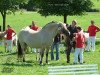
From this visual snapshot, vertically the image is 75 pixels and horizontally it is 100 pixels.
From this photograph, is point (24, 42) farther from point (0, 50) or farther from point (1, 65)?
point (0, 50)

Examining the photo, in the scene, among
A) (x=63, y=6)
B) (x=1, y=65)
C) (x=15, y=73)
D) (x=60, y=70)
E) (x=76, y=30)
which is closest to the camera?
(x=60, y=70)

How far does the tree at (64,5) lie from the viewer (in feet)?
119

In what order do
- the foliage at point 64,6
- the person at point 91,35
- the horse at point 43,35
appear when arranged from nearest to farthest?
the horse at point 43,35
the person at point 91,35
the foliage at point 64,6

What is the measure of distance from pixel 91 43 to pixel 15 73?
32.8 feet

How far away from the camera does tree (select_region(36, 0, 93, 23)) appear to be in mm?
36156

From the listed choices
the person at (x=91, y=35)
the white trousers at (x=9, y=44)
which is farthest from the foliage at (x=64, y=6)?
the white trousers at (x=9, y=44)

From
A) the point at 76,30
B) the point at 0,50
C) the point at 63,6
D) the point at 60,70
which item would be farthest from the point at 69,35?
the point at 63,6

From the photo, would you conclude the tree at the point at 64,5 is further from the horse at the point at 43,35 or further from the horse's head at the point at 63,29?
the horse's head at the point at 63,29

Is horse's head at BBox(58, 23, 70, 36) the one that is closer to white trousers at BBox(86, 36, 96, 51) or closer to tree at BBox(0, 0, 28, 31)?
white trousers at BBox(86, 36, 96, 51)

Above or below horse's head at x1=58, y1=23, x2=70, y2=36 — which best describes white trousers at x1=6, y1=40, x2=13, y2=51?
below

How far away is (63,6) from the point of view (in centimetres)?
3591

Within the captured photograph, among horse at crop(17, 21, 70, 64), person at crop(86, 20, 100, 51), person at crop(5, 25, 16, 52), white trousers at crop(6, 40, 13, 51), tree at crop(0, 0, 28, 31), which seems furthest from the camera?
tree at crop(0, 0, 28, 31)

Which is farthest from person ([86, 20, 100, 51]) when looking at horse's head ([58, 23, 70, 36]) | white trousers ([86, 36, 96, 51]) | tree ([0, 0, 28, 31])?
tree ([0, 0, 28, 31])

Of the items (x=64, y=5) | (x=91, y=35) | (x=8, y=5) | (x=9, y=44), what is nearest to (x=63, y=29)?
(x=91, y=35)
